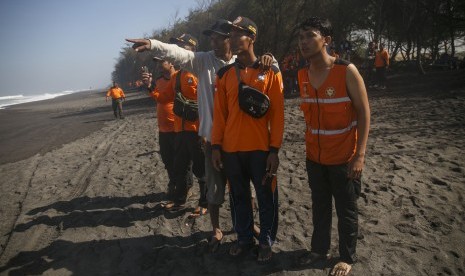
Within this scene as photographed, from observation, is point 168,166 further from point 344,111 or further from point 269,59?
point 344,111

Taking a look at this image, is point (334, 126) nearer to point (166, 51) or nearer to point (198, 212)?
point (166, 51)

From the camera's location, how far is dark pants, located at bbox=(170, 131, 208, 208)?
165 inches

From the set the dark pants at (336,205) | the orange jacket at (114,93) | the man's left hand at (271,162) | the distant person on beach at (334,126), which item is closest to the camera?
the distant person on beach at (334,126)

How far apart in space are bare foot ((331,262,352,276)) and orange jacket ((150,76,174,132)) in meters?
2.81

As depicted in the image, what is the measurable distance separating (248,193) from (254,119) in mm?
770

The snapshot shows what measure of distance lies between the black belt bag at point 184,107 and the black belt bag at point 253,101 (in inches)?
55.3

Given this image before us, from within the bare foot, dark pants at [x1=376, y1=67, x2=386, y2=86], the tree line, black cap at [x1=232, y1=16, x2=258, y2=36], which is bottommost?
the bare foot

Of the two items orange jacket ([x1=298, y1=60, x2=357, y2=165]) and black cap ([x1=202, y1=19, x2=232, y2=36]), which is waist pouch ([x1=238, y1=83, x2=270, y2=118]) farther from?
black cap ([x1=202, y1=19, x2=232, y2=36])

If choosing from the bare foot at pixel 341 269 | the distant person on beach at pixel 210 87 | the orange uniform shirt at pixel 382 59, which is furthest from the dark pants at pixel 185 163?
the orange uniform shirt at pixel 382 59

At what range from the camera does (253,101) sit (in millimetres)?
2791

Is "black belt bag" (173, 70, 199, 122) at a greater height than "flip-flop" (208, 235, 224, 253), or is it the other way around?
"black belt bag" (173, 70, 199, 122)

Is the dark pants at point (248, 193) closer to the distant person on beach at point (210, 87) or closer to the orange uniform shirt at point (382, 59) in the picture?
the distant person on beach at point (210, 87)

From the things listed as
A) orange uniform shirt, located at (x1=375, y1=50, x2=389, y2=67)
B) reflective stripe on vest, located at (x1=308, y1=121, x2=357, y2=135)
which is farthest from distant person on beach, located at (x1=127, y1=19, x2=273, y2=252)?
orange uniform shirt, located at (x1=375, y1=50, x2=389, y2=67)

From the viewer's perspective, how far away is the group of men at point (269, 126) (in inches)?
105
